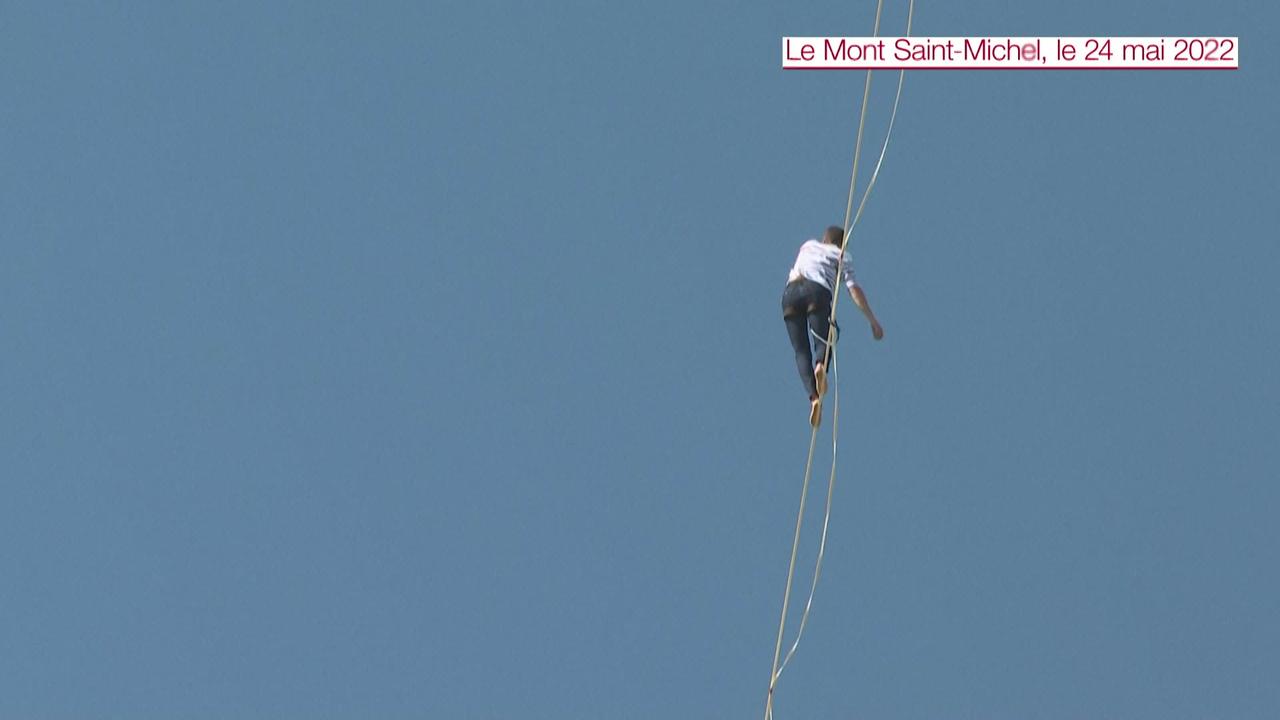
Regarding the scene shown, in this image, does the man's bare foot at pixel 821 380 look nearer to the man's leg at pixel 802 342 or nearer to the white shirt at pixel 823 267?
the man's leg at pixel 802 342

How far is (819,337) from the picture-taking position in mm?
8680

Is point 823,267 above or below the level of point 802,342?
above

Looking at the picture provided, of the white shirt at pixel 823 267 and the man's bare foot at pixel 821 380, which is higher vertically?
the white shirt at pixel 823 267

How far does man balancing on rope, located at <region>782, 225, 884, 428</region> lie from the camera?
8625mm

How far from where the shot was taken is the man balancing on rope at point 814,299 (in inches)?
340

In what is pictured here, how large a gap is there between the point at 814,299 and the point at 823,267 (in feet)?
0.47

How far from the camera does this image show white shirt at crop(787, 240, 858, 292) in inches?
340

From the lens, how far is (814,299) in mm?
8633

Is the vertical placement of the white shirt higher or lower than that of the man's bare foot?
higher

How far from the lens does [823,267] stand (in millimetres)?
8633

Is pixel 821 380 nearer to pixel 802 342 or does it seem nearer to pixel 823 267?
pixel 802 342

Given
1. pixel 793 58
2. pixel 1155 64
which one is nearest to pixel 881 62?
pixel 793 58

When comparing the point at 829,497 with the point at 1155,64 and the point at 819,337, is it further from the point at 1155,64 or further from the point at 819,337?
the point at 819,337

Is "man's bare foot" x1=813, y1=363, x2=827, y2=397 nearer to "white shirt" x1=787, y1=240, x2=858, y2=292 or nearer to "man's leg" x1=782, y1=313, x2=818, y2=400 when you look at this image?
"man's leg" x1=782, y1=313, x2=818, y2=400
